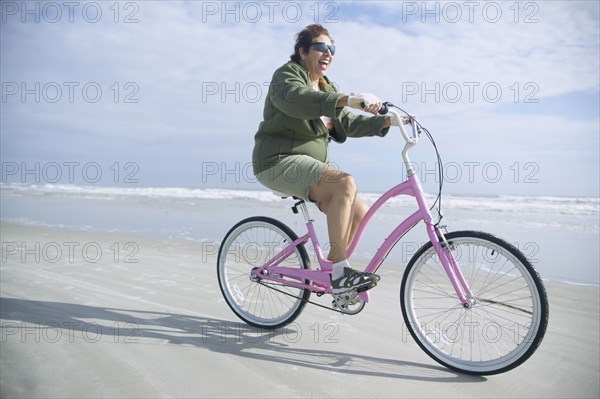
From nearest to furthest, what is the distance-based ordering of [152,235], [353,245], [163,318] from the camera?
1. [353,245]
2. [163,318]
3. [152,235]

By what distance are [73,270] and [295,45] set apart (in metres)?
3.53

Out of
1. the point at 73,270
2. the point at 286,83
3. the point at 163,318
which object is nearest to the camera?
the point at 286,83

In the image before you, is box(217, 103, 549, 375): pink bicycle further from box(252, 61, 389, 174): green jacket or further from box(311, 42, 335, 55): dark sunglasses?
box(311, 42, 335, 55): dark sunglasses

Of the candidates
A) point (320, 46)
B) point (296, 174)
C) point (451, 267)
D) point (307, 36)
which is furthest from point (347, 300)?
point (307, 36)

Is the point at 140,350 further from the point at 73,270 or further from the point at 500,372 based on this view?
the point at 73,270

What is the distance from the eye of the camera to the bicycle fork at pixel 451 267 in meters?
2.51

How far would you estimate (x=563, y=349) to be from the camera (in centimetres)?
286

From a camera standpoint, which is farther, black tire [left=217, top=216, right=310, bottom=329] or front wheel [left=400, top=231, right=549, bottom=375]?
black tire [left=217, top=216, right=310, bottom=329]

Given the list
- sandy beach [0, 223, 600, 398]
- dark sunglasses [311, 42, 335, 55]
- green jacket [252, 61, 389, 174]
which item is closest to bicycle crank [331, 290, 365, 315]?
sandy beach [0, 223, 600, 398]

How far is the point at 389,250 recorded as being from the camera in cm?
278

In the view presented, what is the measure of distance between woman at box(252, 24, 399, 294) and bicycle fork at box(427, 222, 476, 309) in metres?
0.43

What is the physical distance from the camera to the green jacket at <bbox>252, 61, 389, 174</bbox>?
2.66 metres

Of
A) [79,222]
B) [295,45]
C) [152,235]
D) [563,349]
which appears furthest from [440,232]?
[79,222]

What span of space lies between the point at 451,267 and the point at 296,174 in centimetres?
114
